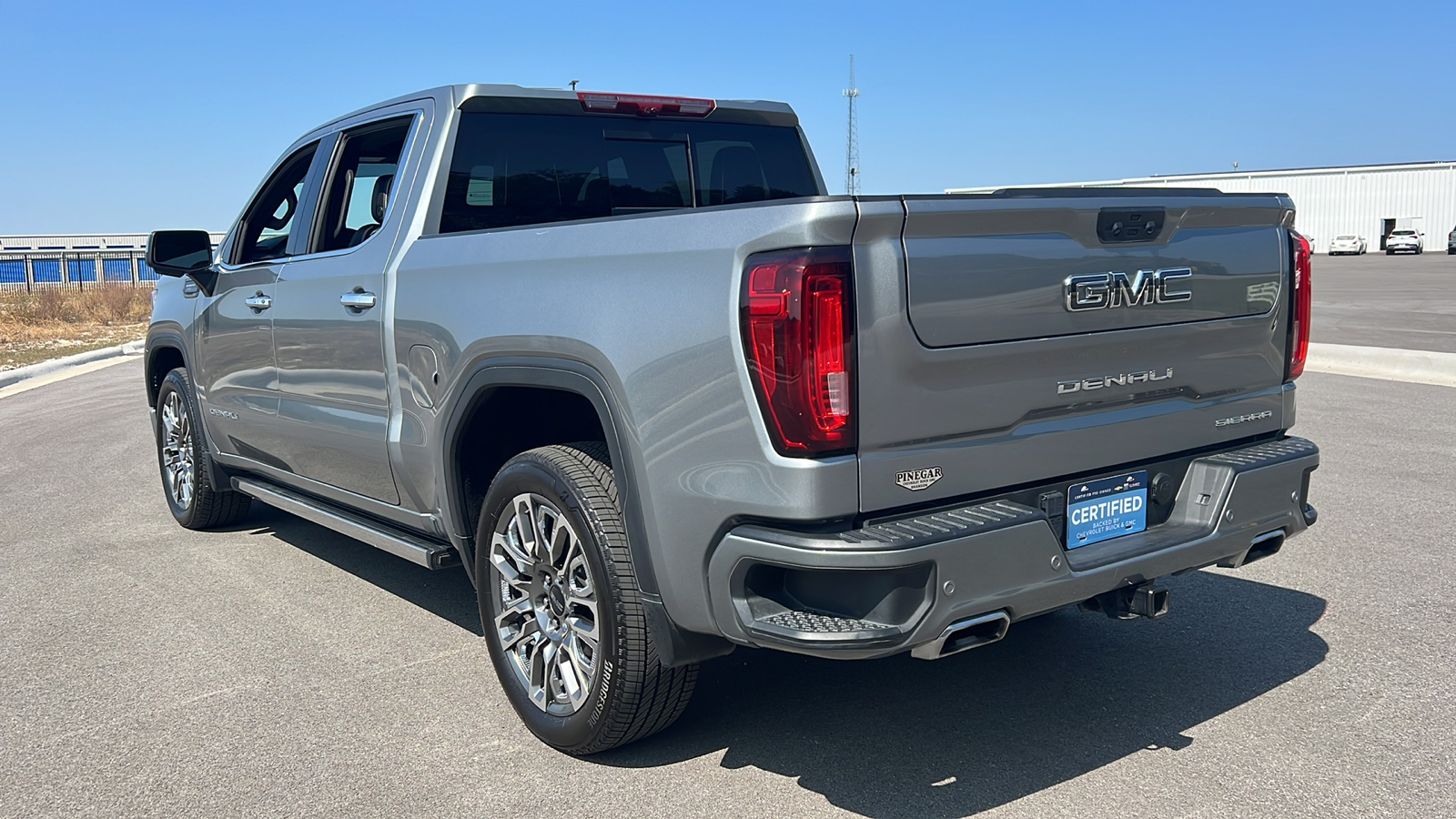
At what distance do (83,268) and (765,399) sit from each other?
184 feet

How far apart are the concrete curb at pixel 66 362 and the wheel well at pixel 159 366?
23.6 ft

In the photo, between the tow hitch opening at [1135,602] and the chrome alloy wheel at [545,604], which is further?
the chrome alloy wheel at [545,604]

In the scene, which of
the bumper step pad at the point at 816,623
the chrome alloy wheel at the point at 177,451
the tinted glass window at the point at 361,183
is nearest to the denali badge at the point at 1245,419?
the bumper step pad at the point at 816,623

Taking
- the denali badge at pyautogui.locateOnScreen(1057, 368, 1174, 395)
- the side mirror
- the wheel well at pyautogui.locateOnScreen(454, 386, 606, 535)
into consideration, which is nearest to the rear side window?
the wheel well at pyautogui.locateOnScreen(454, 386, 606, 535)

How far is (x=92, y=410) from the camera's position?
40.0 feet

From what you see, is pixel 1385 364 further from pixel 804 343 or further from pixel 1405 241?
pixel 1405 241

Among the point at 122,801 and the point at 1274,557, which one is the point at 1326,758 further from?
the point at 122,801

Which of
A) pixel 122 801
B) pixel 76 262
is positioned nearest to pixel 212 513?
pixel 122 801

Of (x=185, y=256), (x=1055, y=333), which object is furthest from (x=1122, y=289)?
(x=185, y=256)

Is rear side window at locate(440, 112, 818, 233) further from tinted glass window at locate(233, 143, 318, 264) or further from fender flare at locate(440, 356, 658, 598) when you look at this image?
tinted glass window at locate(233, 143, 318, 264)

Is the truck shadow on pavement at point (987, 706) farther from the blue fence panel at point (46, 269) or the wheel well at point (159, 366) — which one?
the blue fence panel at point (46, 269)

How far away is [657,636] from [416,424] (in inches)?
56.0

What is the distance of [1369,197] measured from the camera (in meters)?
72.1

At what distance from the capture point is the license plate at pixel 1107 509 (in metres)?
3.30
